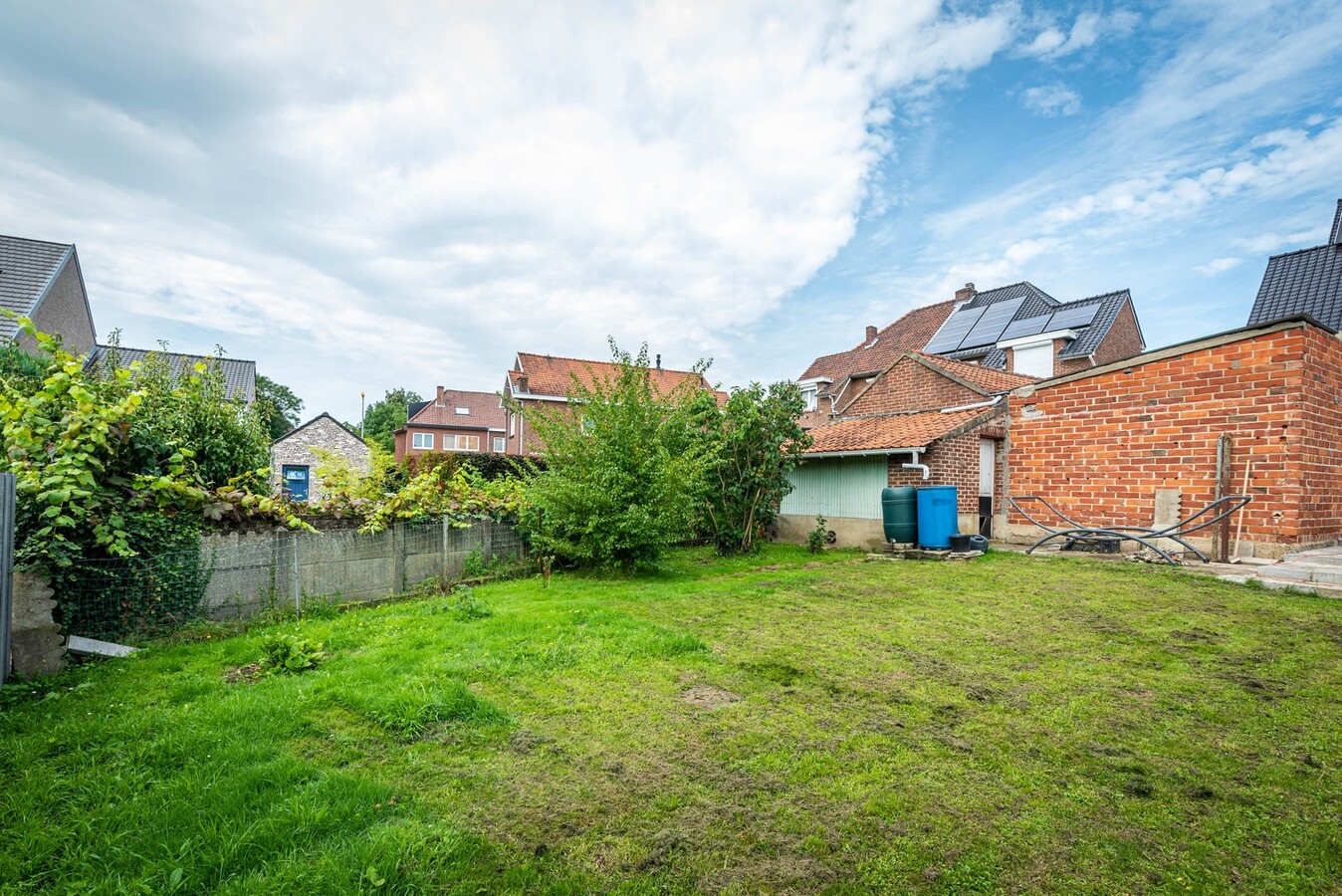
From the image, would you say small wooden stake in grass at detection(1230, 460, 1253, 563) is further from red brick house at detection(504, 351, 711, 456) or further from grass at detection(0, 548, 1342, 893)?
red brick house at detection(504, 351, 711, 456)

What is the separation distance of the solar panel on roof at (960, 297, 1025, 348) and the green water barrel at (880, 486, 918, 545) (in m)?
14.7

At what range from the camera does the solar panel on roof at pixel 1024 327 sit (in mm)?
21214

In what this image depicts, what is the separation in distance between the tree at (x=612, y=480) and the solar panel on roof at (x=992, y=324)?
18.8 meters

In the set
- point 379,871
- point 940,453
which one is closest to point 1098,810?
point 379,871

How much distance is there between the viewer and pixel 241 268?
1639 centimetres

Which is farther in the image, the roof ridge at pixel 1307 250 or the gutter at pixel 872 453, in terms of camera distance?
the roof ridge at pixel 1307 250

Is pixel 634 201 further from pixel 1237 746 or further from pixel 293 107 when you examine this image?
pixel 1237 746

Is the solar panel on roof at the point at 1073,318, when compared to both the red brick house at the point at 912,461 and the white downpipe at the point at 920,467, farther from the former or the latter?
the white downpipe at the point at 920,467

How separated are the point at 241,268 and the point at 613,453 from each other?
1562cm

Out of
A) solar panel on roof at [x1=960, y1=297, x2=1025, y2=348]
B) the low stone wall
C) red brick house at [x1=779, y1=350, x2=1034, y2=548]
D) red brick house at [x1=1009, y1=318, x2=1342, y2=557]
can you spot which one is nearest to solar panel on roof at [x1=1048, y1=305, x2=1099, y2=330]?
solar panel on roof at [x1=960, y1=297, x2=1025, y2=348]

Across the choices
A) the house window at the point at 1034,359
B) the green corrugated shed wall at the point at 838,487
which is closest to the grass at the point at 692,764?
the green corrugated shed wall at the point at 838,487

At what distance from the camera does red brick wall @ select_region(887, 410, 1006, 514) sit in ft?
37.8

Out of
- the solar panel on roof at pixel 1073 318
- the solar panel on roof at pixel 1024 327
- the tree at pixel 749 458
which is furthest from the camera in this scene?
the solar panel on roof at pixel 1024 327

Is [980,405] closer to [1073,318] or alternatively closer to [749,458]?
[749,458]
